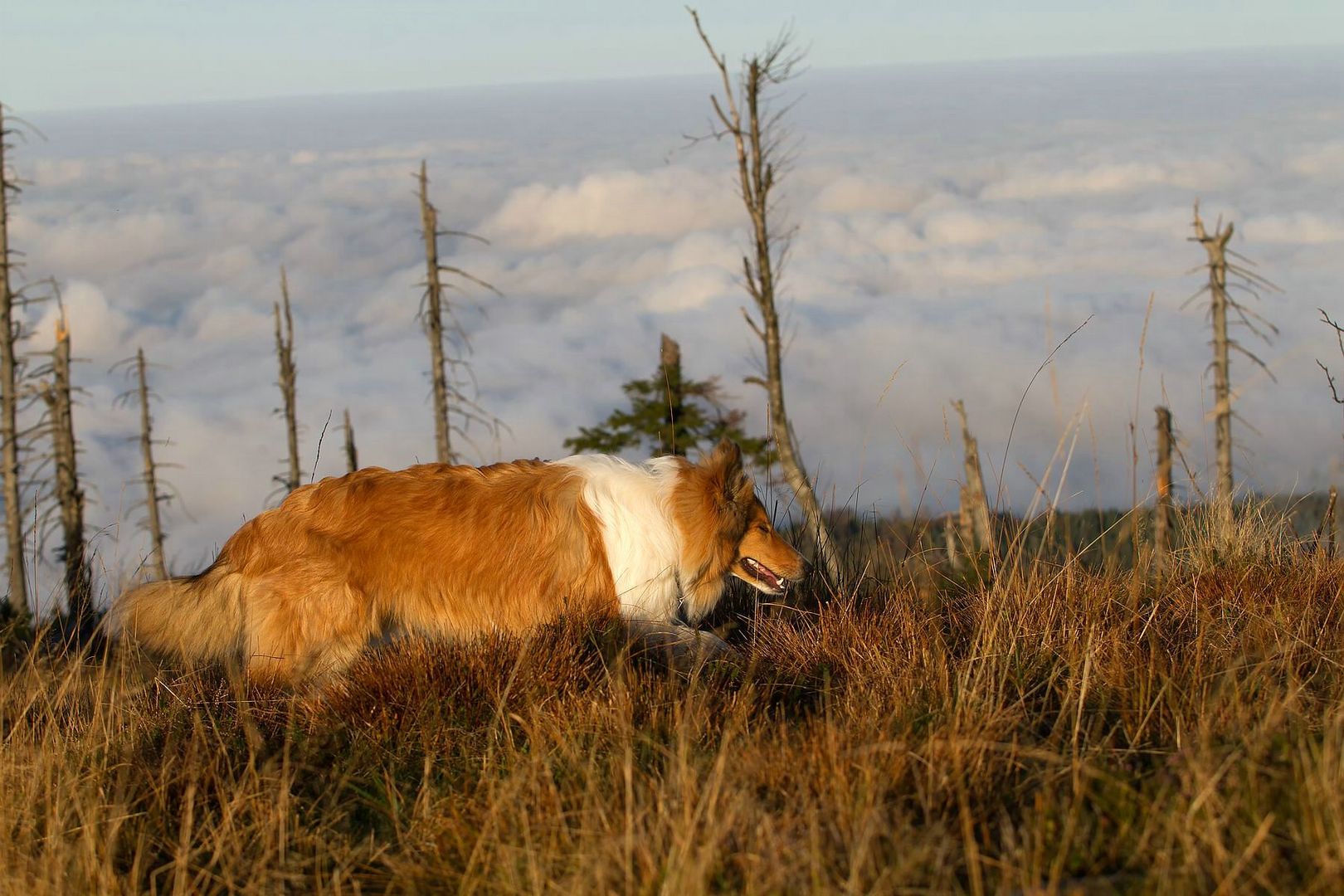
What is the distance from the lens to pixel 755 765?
3.27m

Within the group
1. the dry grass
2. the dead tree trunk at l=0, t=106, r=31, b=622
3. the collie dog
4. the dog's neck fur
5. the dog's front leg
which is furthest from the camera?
the dead tree trunk at l=0, t=106, r=31, b=622

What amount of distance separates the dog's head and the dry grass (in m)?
0.86

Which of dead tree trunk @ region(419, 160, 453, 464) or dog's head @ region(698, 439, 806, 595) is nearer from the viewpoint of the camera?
dog's head @ region(698, 439, 806, 595)

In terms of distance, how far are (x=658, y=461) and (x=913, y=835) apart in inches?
127

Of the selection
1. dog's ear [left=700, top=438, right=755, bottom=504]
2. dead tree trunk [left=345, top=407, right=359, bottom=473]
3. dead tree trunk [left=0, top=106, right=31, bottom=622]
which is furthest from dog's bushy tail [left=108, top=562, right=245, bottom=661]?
dead tree trunk [left=345, top=407, right=359, bottom=473]

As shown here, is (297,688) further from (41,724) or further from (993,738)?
(993,738)

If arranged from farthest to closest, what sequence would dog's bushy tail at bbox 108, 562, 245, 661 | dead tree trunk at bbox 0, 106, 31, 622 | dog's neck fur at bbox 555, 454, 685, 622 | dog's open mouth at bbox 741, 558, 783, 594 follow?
dead tree trunk at bbox 0, 106, 31, 622 → dog's open mouth at bbox 741, 558, 783, 594 → dog's neck fur at bbox 555, 454, 685, 622 → dog's bushy tail at bbox 108, 562, 245, 661

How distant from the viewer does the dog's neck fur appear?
5.52m

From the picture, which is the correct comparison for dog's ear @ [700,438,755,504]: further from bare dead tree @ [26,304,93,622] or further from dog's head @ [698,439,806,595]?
bare dead tree @ [26,304,93,622]

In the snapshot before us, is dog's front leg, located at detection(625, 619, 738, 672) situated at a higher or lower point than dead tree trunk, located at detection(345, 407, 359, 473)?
higher

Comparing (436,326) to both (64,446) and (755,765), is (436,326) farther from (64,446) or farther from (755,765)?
(755,765)

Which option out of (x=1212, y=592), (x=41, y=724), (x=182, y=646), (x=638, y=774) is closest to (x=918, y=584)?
(x=1212, y=592)

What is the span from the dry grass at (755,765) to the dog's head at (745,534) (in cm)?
86

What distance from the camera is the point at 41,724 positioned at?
15.1 ft
